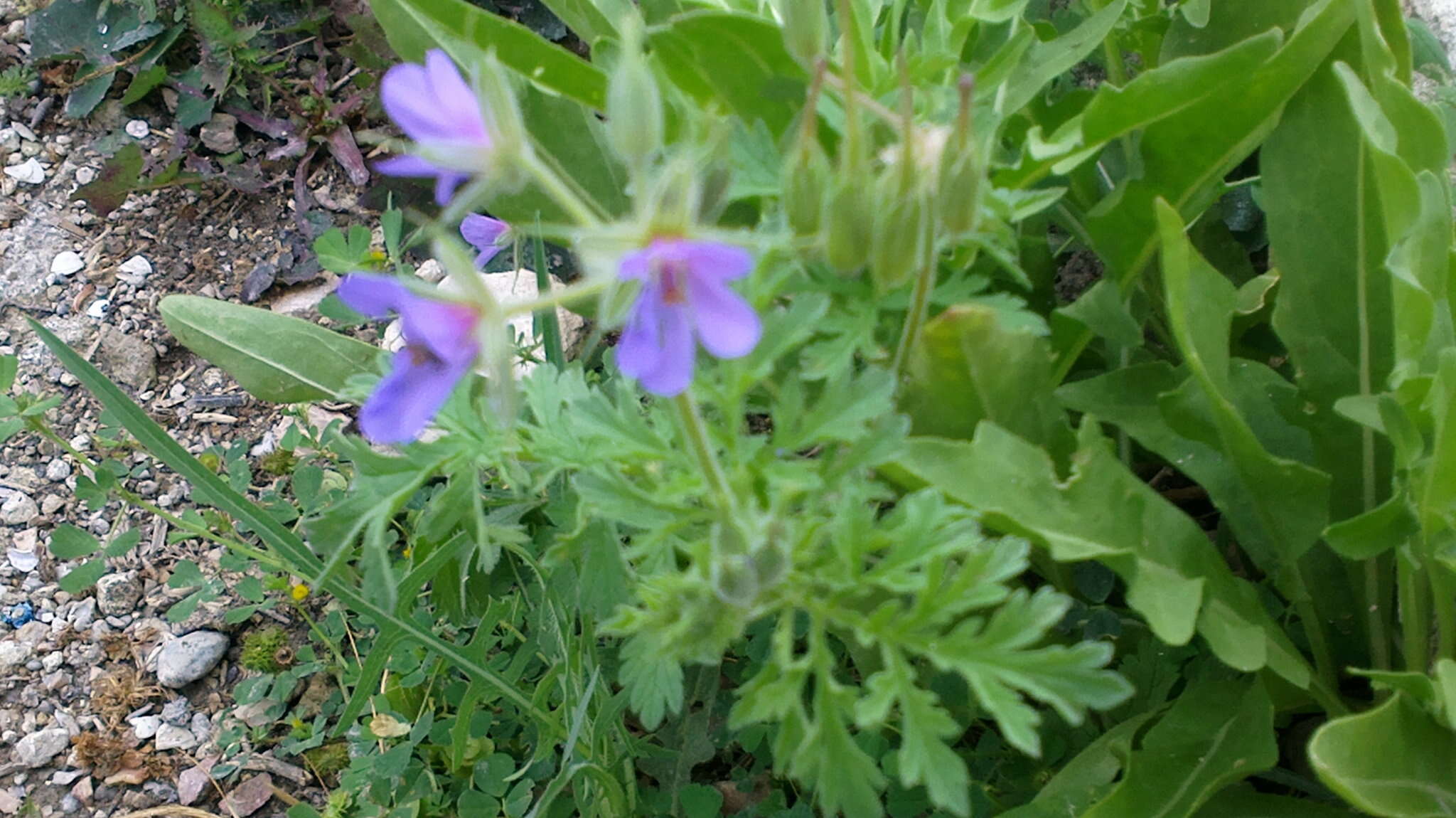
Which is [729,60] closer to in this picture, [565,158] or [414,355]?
[565,158]

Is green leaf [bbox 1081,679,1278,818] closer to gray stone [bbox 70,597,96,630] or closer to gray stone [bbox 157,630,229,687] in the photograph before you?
gray stone [bbox 157,630,229,687]

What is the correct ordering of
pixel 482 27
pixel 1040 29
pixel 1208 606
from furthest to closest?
pixel 1040 29 → pixel 482 27 → pixel 1208 606

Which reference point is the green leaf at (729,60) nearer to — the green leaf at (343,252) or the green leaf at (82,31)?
the green leaf at (343,252)

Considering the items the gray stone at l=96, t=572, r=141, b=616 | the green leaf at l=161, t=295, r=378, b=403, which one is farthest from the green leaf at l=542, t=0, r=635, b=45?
the gray stone at l=96, t=572, r=141, b=616

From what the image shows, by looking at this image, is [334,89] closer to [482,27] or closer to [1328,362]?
[482,27]

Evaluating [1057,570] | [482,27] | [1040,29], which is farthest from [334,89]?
[1057,570]

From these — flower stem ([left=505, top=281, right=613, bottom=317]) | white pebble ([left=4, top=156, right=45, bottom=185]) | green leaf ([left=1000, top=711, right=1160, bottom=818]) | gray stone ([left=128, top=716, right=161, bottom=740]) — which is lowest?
gray stone ([left=128, top=716, right=161, bottom=740])
